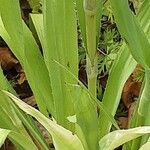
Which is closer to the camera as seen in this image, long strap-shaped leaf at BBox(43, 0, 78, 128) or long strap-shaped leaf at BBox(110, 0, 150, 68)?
long strap-shaped leaf at BBox(110, 0, 150, 68)

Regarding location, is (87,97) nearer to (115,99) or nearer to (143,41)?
(143,41)

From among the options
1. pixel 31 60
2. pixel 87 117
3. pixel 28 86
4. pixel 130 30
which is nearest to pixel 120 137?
pixel 87 117

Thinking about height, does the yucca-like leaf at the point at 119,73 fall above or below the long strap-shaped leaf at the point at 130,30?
below

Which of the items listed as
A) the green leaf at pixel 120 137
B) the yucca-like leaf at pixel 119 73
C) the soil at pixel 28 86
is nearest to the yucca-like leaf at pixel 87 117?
the green leaf at pixel 120 137

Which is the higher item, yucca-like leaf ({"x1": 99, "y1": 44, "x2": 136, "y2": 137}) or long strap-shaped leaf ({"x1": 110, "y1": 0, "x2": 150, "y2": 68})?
long strap-shaped leaf ({"x1": 110, "y1": 0, "x2": 150, "y2": 68})

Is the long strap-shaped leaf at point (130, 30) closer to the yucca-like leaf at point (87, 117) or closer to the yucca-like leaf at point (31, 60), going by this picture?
the yucca-like leaf at point (87, 117)

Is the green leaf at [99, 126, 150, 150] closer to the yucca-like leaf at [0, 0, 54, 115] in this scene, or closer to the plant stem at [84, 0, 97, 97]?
the plant stem at [84, 0, 97, 97]

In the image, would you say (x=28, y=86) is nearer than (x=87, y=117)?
No

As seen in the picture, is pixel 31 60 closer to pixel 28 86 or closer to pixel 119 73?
pixel 119 73

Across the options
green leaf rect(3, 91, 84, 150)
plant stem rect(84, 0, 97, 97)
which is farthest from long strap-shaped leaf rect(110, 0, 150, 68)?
green leaf rect(3, 91, 84, 150)
